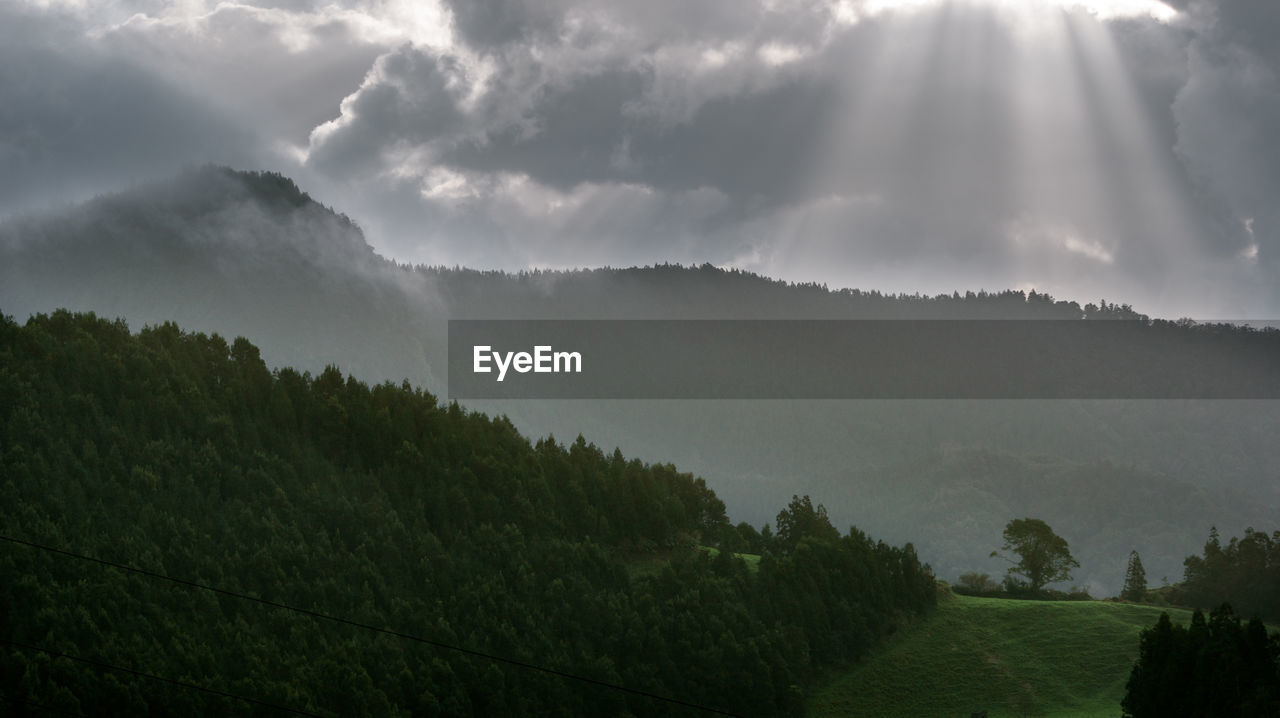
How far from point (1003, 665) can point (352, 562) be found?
64444 millimetres

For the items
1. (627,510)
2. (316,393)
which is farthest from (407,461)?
(627,510)

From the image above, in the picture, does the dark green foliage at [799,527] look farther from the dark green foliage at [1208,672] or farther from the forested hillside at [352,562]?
the dark green foliage at [1208,672]

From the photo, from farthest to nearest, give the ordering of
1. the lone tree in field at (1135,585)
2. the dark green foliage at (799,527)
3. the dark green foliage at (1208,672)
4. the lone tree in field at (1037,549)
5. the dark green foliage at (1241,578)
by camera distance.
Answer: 1. the lone tree in field at (1037,549)
2. the lone tree in field at (1135,585)
3. the dark green foliage at (799,527)
4. the dark green foliage at (1241,578)
5. the dark green foliage at (1208,672)

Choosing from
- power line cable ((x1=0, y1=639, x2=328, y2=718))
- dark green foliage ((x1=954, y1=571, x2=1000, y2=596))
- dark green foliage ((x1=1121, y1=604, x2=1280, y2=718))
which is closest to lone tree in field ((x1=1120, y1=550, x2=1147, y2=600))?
dark green foliage ((x1=954, y1=571, x2=1000, y2=596))

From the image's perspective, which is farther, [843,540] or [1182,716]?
[843,540]

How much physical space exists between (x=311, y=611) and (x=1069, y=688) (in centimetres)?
7041

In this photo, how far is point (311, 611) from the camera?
3391 inches

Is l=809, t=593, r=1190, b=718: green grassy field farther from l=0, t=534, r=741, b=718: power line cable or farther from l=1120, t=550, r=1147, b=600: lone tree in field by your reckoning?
l=0, t=534, r=741, b=718: power line cable

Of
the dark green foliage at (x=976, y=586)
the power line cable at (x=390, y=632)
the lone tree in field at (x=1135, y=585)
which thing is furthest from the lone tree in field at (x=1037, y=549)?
the power line cable at (x=390, y=632)

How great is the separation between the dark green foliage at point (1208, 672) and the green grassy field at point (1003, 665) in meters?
16.2

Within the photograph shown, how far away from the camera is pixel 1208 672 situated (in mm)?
70000

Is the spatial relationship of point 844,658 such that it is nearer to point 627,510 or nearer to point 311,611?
point 627,510

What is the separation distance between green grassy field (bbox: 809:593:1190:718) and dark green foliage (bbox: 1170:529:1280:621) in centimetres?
870

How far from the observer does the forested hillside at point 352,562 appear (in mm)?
76312
